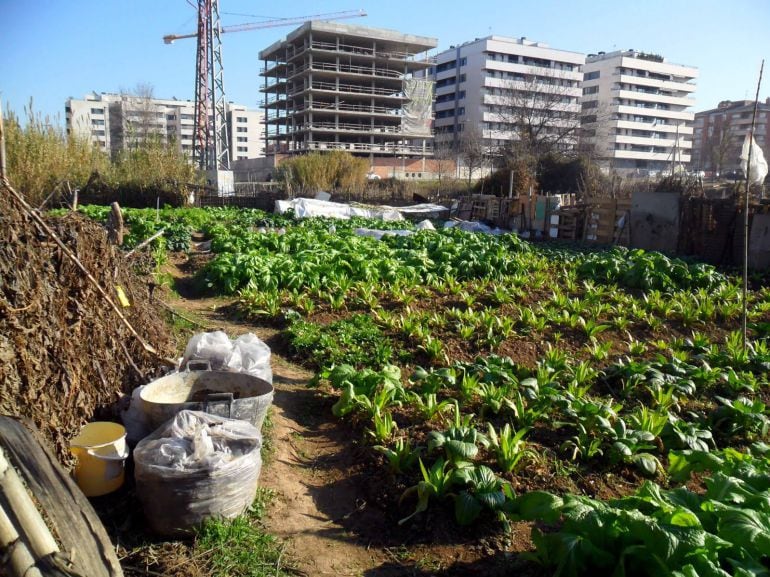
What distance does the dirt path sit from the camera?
3324 millimetres

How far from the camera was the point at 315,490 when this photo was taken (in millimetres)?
4090

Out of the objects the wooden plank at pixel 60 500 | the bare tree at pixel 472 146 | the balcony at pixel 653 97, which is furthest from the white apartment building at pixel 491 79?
the wooden plank at pixel 60 500

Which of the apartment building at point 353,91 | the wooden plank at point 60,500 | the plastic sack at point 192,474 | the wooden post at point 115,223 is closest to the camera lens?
the wooden plank at point 60,500

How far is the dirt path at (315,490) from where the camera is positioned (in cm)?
332

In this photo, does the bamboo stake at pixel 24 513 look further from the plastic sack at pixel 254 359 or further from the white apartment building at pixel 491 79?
the white apartment building at pixel 491 79

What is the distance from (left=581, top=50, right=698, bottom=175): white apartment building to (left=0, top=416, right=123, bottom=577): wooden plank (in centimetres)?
9716

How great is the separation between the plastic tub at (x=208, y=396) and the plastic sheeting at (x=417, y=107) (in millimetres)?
70909

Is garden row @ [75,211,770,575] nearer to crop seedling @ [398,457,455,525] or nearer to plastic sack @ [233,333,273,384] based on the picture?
crop seedling @ [398,457,455,525]

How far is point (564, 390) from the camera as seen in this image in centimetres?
543

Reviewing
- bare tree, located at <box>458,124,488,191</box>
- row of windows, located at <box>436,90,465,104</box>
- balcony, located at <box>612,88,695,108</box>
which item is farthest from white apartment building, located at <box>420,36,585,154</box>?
balcony, located at <box>612,88,695,108</box>

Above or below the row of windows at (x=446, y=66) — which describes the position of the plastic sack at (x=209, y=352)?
below

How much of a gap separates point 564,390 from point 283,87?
79.5 meters

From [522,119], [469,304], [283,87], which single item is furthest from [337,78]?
[469,304]

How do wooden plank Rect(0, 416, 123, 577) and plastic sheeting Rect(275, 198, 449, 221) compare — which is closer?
wooden plank Rect(0, 416, 123, 577)
